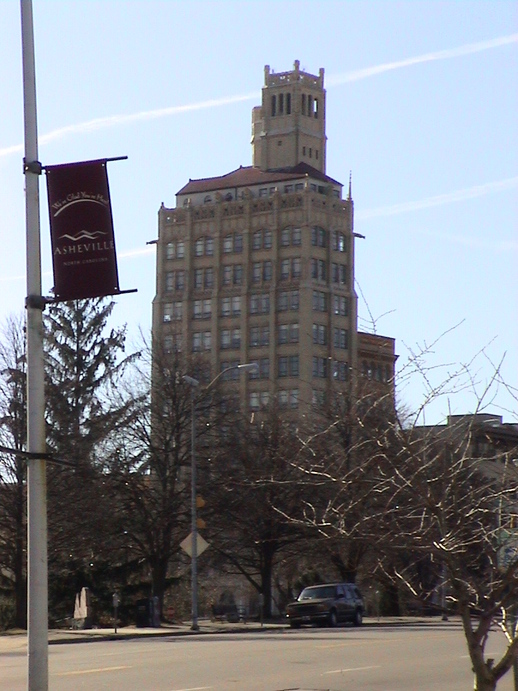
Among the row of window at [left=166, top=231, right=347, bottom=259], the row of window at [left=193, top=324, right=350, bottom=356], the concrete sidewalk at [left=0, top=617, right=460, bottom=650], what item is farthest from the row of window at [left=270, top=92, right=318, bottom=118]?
the concrete sidewalk at [left=0, top=617, right=460, bottom=650]

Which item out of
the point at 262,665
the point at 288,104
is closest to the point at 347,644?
the point at 262,665

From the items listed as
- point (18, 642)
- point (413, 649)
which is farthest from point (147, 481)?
point (413, 649)

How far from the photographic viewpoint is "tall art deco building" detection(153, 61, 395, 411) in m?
150

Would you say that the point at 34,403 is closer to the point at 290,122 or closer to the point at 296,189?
the point at 296,189

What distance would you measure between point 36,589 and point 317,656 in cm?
1398

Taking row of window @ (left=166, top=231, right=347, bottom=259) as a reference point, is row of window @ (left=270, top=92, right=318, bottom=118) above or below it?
above

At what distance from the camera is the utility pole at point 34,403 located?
33.9 feet

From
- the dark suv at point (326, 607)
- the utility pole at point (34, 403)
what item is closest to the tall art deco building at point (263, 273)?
the dark suv at point (326, 607)

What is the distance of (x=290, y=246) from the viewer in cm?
15225

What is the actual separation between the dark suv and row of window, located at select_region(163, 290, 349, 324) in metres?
107

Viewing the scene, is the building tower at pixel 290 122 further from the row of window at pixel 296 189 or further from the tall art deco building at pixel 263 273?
the row of window at pixel 296 189

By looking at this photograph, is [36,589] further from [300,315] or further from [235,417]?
[300,315]

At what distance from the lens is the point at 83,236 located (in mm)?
10703

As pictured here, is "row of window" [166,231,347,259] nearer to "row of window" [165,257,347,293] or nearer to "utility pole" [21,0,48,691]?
"row of window" [165,257,347,293]
